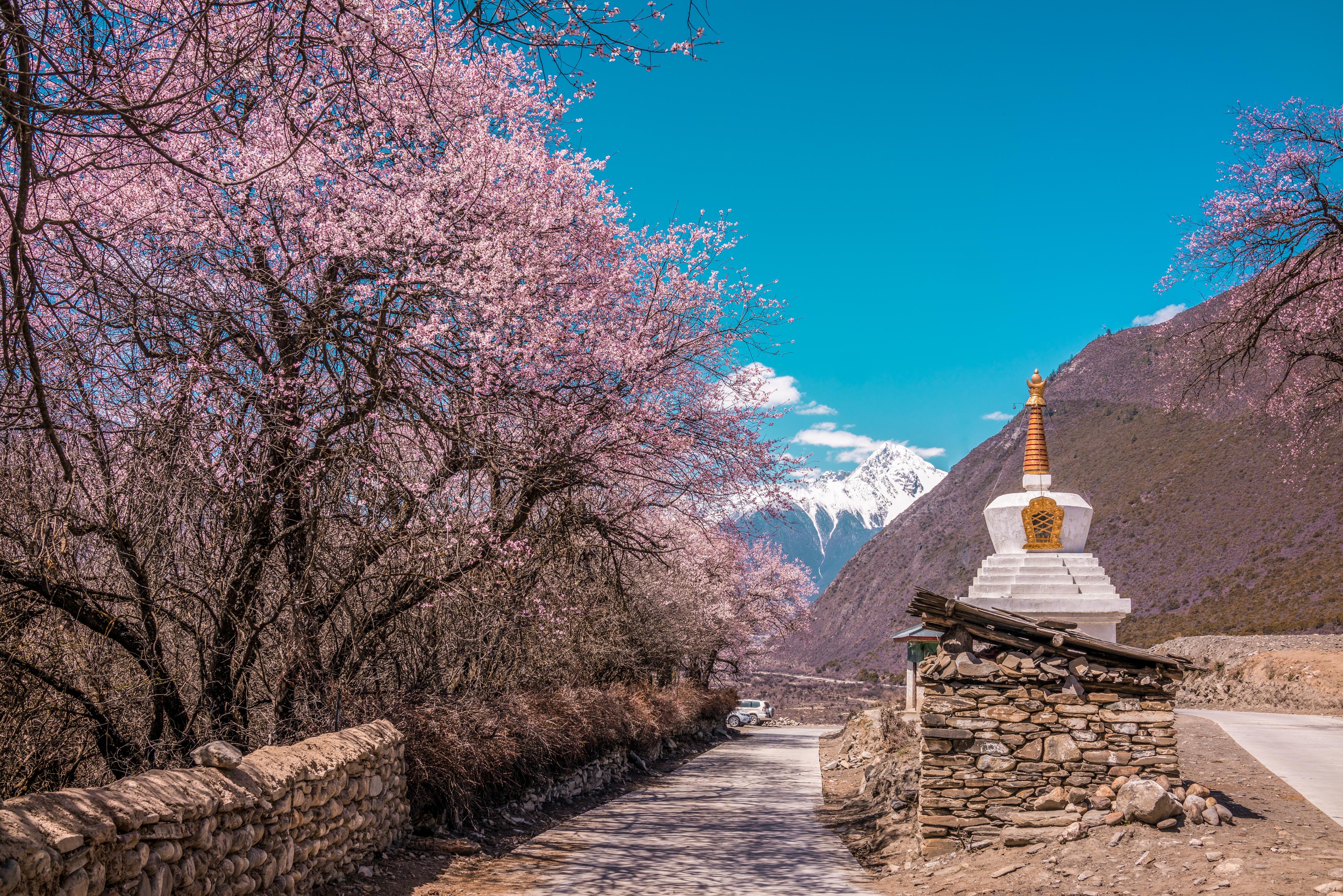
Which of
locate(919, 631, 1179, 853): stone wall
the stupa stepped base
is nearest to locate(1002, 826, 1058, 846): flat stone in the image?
locate(919, 631, 1179, 853): stone wall

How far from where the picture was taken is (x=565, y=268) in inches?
415

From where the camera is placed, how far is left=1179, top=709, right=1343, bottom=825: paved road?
946cm

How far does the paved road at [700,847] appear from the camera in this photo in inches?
320

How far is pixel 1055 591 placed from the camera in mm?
12539

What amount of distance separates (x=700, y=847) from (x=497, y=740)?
257 centimetres

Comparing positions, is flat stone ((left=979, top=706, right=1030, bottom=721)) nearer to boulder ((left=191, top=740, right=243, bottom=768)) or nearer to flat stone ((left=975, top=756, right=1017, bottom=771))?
flat stone ((left=975, top=756, right=1017, bottom=771))

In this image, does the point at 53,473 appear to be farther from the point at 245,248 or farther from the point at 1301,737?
the point at 1301,737

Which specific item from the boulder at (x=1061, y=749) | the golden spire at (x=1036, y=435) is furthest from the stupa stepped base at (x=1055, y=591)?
the boulder at (x=1061, y=749)

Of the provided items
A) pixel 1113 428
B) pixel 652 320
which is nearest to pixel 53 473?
pixel 652 320

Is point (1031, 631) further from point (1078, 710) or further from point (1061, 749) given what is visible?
point (1061, 749)

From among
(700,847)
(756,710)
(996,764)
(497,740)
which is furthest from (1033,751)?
(756,710)

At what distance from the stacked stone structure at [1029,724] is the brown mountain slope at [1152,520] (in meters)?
7.51

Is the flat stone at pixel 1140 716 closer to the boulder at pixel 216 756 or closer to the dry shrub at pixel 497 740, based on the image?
the dry shrub at pixel 497 740

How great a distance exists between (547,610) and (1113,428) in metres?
77.2
